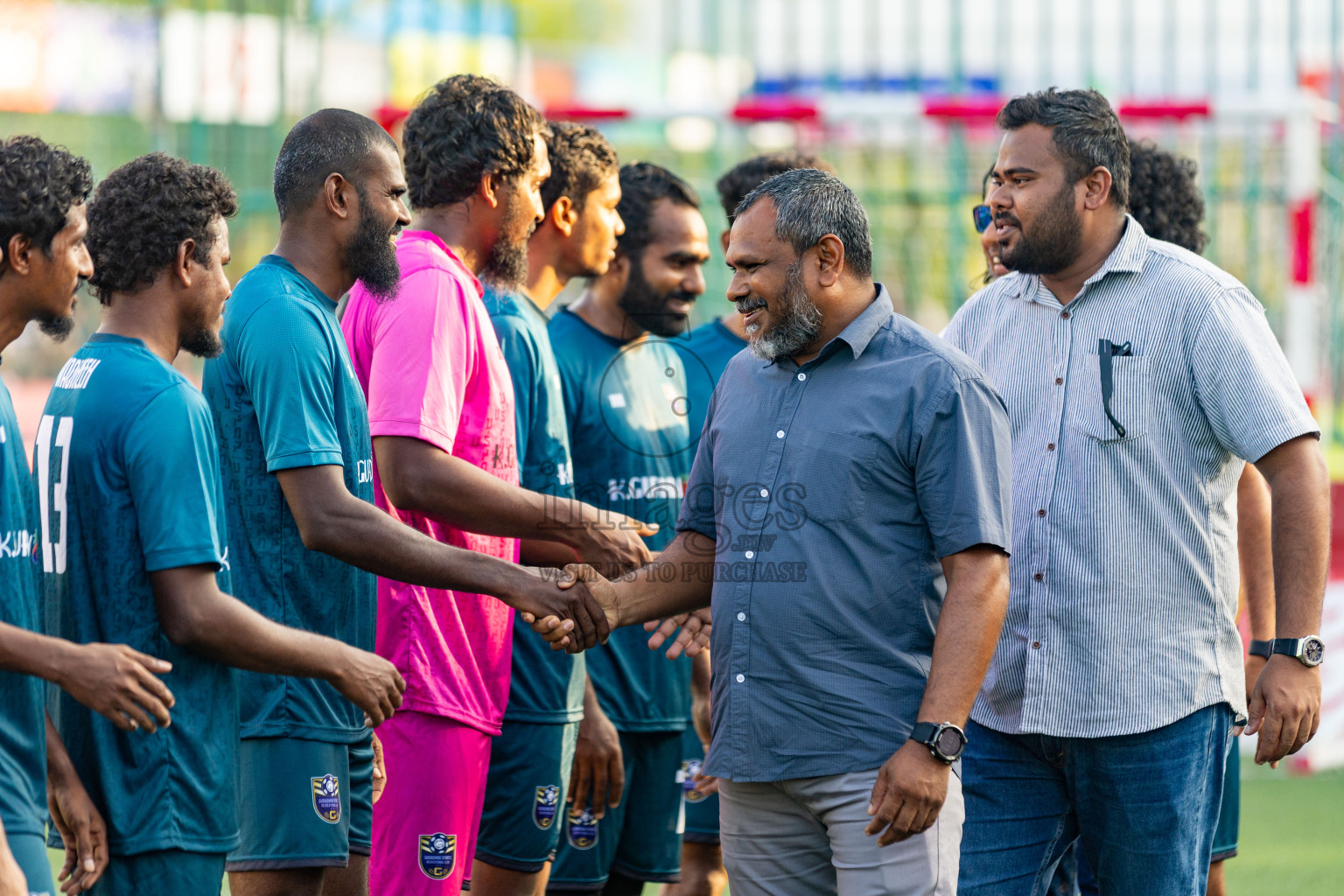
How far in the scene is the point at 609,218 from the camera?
192 inches

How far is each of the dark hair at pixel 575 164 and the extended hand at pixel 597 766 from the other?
5.47 ft

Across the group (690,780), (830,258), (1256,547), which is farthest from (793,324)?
(690,780)

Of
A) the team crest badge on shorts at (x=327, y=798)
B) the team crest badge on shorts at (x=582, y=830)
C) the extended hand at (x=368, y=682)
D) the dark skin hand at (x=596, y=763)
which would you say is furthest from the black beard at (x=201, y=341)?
the team crest badge on shorts at (x=582, y=830)

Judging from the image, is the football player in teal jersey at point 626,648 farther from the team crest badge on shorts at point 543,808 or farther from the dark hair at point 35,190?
the dark hair at point 35,190

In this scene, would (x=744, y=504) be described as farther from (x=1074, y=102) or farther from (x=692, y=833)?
(x=692, y=833)

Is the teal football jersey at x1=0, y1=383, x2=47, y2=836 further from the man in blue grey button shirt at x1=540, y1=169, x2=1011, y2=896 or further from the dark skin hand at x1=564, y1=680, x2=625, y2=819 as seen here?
the dark skin hand at x1=564, y1=680, x2=625, y2=819

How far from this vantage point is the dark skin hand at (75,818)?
2826 mm

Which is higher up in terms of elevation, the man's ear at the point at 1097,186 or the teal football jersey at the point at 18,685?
the man's ear at the point at 1097,186

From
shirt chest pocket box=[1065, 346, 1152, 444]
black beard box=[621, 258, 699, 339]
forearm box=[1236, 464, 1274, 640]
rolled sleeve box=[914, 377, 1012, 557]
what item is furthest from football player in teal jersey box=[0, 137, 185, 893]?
forearm box=[1236, 464, 1274, 640]

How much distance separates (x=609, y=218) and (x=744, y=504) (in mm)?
1835

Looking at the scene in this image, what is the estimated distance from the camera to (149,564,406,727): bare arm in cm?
291

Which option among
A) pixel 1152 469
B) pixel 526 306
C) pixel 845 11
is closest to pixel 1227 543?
pixel 1152 469

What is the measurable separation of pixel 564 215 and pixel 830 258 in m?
1.64

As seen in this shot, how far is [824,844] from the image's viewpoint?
10.5ft
